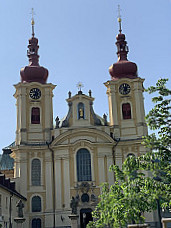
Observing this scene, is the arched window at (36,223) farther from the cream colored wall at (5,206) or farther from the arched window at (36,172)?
the cream colored wall at (5,206)

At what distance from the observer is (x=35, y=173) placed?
44281 millimetres

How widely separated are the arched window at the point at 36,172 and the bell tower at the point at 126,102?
9564 millimetres

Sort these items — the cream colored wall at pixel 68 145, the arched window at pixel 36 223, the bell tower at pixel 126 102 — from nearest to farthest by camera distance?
the arched window at pixel 36 223, the cream colored wall at pixel 68 145, the bell tower at pixel 126 102

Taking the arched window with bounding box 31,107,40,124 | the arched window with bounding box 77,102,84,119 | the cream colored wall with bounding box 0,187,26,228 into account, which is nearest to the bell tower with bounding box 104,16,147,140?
the arched window with bounding box 77,102,84,119

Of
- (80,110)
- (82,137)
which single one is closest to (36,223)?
(82,137)

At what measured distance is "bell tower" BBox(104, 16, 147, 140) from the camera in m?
46.0

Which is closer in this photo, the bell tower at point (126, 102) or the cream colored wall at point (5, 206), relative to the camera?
the cream colored wall at point (5, 206)

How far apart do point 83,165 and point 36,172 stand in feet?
17.8

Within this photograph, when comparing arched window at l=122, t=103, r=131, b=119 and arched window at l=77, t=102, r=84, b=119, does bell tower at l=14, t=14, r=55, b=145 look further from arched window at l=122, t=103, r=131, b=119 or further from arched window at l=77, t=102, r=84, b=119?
arched window at l=122, t=103, r=131, b=119

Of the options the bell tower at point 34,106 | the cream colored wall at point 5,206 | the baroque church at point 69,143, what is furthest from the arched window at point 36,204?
the bell tower at point 34,106

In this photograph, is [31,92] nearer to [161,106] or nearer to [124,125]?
[124,125]

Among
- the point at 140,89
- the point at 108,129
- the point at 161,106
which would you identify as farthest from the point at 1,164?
the point at 161,106

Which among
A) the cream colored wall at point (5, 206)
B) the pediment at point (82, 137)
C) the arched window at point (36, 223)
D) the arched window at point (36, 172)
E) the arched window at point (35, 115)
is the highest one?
the arched window at point (35, 115)

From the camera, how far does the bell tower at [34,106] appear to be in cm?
4584
